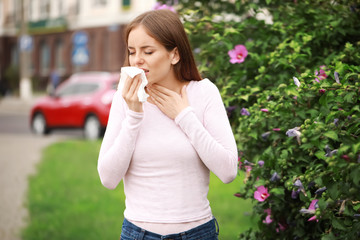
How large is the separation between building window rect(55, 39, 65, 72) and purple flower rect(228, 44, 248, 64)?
37757 millimetres

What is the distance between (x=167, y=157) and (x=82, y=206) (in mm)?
4411

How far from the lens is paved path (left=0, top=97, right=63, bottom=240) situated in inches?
228

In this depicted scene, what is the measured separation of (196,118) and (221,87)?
4.87 ft

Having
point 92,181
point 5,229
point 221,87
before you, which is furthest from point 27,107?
point 221,87

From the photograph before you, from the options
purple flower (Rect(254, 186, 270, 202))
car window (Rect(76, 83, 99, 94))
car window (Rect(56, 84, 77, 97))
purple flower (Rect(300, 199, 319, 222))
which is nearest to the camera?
purple flower (Rect(300, 199, 319, 222))

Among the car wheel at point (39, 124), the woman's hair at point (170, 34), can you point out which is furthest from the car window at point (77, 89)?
the woman's hair at point (170, 34)

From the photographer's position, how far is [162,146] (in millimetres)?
2090

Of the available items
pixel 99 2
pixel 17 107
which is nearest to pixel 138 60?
pixel 17 107

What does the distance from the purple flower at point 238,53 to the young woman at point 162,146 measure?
119 centimetres

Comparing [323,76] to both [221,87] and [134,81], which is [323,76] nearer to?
[221,87]

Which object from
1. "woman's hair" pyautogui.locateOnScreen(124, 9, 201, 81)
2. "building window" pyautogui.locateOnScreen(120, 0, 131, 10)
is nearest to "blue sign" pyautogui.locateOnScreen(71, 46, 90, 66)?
"building window" pyautogui.locateOnScreen(120, 0, 131, 10)

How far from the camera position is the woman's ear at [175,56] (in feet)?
7.26

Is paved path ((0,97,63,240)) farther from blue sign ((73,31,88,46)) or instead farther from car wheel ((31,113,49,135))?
blue sign ((73,31,88,46))

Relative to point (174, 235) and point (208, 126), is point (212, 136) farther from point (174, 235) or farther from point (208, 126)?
point (174, 235)
